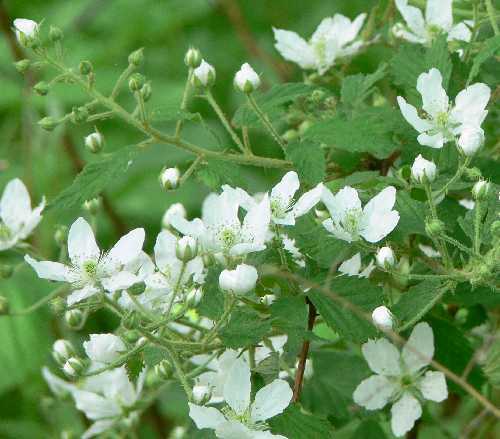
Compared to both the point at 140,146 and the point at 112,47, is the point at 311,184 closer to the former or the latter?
the point at 140,146

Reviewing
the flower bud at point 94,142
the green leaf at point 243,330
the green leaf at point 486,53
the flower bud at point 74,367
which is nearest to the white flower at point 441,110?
the green leaf at point 486,53

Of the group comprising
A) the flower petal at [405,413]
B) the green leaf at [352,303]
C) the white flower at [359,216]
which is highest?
the white flower at [359,216]

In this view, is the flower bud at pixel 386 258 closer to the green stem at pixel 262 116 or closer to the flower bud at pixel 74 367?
the green stem at pixel 262 116

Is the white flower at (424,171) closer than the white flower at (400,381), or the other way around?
the white flower at (424,171)

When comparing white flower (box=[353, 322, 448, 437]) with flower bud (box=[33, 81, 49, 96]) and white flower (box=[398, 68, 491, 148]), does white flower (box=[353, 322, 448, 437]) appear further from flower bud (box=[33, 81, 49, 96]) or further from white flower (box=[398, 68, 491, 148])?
flower bud (box=[33, 81, 49, 96])

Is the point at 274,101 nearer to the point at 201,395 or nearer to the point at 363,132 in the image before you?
the point at 363,132

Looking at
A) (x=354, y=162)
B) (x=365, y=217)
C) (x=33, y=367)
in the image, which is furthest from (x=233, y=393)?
(x=33, y=367)

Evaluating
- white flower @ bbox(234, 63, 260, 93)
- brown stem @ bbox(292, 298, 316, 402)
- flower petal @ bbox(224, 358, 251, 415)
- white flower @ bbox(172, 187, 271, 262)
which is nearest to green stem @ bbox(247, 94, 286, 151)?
white flower @ bbox(234, 63, 260, 93)
